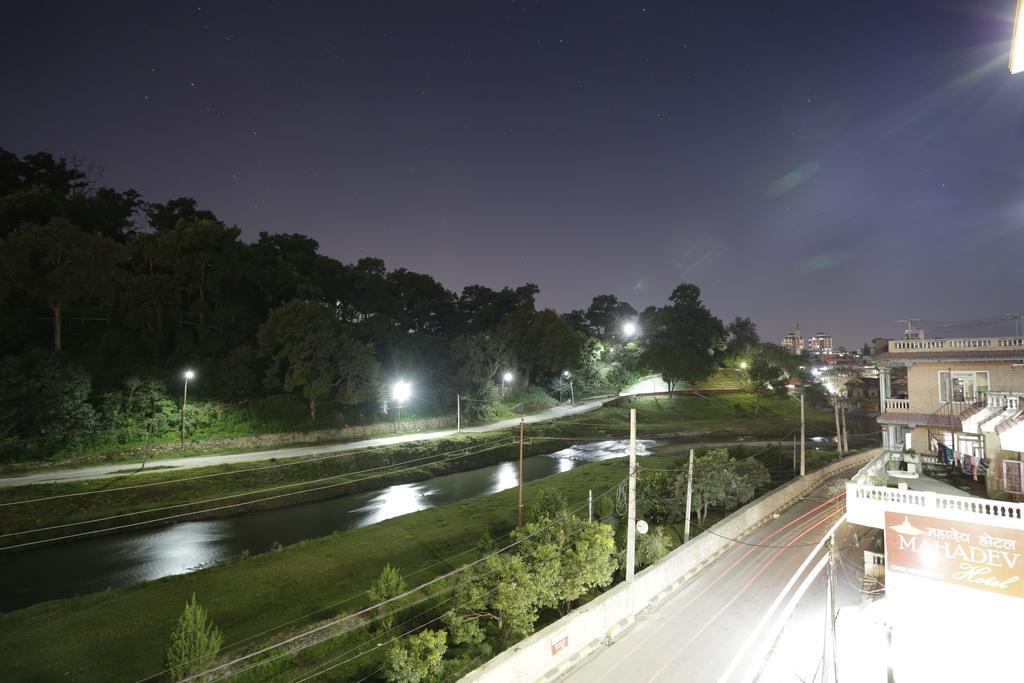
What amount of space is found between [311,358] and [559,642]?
31.5 metres

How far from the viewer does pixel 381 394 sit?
133ft

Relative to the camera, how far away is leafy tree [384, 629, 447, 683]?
998cm

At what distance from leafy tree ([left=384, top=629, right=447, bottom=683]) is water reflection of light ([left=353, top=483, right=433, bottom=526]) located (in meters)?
14.6

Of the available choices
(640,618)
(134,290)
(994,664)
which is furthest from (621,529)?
(134,290)

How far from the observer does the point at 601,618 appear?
12633mm

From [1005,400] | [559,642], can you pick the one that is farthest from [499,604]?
[1005,400]

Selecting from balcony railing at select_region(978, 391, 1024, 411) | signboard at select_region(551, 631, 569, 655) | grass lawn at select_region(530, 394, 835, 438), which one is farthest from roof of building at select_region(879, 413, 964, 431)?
grass lawn at select_region(530, 394, 835, 438)

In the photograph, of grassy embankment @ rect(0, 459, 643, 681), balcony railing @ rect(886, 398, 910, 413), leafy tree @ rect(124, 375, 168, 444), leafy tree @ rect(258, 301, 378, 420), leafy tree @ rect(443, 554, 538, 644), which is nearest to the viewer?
leafy tree @ rect(443, 554, 538, 644)

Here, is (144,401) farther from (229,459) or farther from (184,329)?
(184,329)

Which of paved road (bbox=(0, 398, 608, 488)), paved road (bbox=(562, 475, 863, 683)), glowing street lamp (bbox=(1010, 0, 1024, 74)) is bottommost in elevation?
paved road (bbox=(562, 475, 863, 683))

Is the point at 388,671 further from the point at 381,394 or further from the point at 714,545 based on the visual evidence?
the point at 381,394

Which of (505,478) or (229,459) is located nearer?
(229,459)

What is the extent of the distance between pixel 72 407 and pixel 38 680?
1995cm

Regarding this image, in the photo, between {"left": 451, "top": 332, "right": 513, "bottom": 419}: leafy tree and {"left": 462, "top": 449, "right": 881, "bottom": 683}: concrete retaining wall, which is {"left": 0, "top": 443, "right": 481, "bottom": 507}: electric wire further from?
{"left": 462, "top": 449, "right": 881, "bottom": 683}: concrete retaining wall
